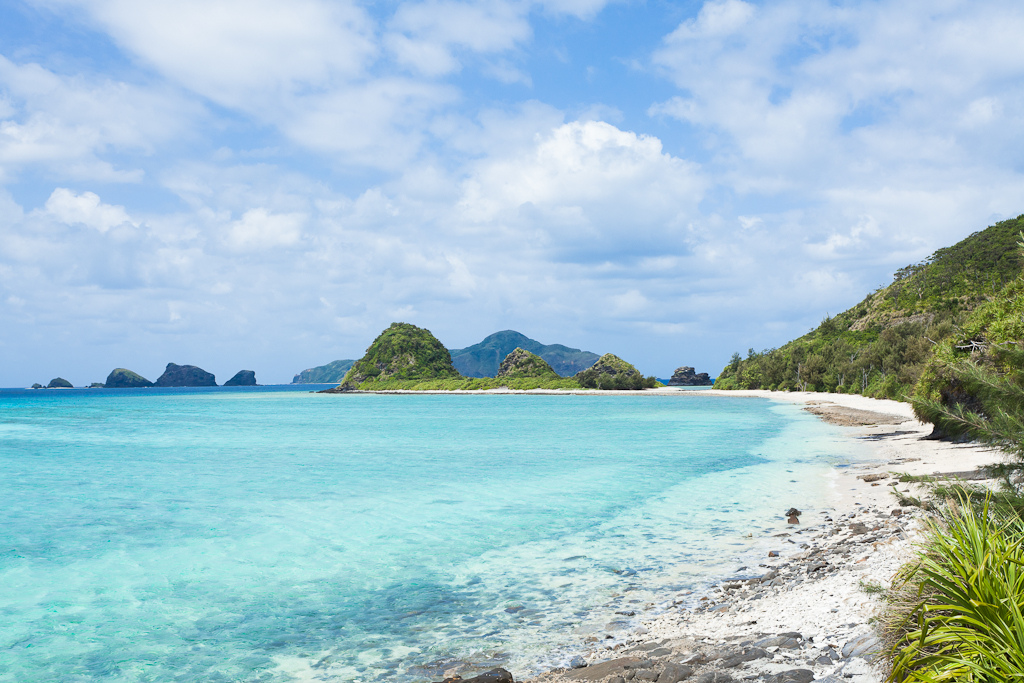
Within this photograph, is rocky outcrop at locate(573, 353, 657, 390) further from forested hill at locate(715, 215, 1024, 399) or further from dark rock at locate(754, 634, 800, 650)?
dark rock at locate(754, 634, 800, 650)

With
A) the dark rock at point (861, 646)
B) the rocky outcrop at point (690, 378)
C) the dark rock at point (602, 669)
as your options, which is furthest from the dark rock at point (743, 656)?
the rocky outcrop at point (690, 378)

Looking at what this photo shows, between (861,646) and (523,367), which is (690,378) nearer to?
(523,367)

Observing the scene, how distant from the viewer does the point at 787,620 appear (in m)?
7.28

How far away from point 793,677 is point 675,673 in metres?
1.11

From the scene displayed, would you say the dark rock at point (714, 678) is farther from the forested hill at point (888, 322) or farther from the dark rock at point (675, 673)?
the forested hill at point (888, 322)

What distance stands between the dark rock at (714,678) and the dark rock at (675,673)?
15 centimetres

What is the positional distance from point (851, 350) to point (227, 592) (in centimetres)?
9149

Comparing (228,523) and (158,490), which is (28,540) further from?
(158,490)

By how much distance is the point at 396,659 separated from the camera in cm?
771

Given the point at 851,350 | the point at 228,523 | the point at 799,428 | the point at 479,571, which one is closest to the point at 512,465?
the point at 228,523

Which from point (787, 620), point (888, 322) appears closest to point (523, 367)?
point (888, 322)

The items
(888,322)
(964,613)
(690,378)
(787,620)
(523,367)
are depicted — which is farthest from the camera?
(690,378)

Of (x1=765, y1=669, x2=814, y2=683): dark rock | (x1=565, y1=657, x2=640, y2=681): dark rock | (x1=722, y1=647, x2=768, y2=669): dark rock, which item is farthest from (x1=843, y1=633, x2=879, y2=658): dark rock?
(x1=565, y1=657, x2=640, y2=681): dark rock

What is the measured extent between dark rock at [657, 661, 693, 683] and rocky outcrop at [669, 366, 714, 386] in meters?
191
